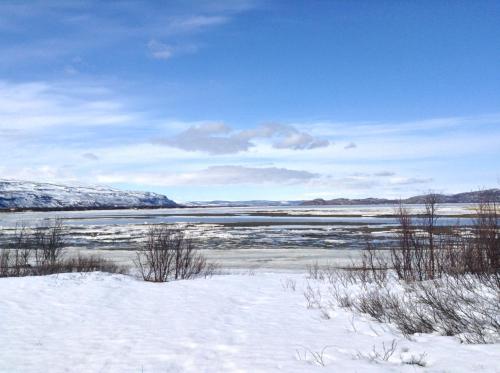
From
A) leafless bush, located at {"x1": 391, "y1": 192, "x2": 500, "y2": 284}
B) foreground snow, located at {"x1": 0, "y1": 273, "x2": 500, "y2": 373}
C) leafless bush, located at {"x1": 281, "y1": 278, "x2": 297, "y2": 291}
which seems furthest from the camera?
leafless bush, located at {"x1": 281, "y1": 278, "x2": 297, "y2": 291}

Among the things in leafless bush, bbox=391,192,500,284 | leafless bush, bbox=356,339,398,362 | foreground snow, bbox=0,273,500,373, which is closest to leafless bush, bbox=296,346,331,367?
foreground snow, bbox=0,273,500,373

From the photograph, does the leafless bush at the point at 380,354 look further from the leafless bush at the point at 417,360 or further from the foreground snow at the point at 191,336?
the leafless bush at the point at 417,360

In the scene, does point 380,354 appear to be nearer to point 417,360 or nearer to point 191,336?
point 417,360

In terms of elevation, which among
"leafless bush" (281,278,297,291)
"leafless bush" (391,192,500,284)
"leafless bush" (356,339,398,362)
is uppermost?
"leafless bush" (391,192,500,284)

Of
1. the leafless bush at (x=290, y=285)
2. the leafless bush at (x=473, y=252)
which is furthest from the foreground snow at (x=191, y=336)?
the leafless bush at (x=473, y=252)

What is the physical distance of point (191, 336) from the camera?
980 cm

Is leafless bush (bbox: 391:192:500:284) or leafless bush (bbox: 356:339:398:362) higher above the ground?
leafless bush (bbox: 391:192:500:284)

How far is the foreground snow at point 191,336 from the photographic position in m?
7.59

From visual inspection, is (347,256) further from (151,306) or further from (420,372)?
(420,372)

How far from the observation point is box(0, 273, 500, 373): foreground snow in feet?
24.9

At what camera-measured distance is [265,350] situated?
338 inches

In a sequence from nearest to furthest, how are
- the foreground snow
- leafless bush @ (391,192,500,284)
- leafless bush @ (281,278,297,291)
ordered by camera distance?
the foreground snow → leafless bush @ (391,192,500,284) → leafless bush @ (281,278,297,291)

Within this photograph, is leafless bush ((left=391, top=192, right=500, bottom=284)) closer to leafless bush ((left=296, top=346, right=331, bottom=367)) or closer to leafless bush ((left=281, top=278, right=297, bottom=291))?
leafless bush ((left=281, top=278, right=297, bottom=291))

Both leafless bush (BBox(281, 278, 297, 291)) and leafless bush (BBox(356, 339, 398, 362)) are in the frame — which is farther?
leafless bush (BBox(281, 278, 297, 291))
